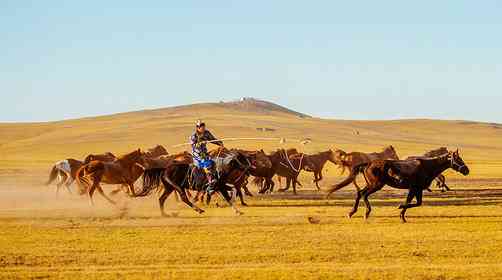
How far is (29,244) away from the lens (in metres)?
15.5

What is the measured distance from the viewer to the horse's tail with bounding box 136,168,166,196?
21.1 metres

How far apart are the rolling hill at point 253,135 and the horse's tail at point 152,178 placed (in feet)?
154

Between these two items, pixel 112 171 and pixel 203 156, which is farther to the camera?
pixel 112 171

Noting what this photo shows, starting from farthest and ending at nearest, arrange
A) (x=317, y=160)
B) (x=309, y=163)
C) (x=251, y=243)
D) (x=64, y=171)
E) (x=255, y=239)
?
(x=317, y=160) → (x=309, y=163) → (x=64, y=171) → (x=255, y=239) → (x=251, y=243)

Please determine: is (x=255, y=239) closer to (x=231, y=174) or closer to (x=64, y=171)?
(x=231, y=174)

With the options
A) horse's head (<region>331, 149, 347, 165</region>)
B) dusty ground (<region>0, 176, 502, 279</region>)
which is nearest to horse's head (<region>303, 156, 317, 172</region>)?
horse's head (<region>331, 149, 347, 165</region>)

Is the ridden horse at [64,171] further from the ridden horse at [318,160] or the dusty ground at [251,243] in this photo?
the ridden horse at [318,160]

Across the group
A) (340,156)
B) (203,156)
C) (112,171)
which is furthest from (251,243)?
(340,156)

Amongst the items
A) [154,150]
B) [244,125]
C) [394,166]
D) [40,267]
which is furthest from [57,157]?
[40,267]

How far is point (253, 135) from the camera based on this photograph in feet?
303

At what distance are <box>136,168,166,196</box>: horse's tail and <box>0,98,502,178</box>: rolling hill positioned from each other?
46895mm

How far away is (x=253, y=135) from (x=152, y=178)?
7136cm

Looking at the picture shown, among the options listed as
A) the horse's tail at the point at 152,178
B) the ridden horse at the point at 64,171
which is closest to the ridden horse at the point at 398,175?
the horse's tail at the point at 152,178

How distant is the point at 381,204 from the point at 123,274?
541 inches
